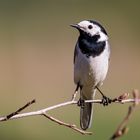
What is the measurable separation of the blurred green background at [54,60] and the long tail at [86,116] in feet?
10.6

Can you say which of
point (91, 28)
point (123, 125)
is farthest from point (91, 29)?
point (123, 125)

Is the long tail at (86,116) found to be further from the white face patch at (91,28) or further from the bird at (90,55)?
the white face patch at (91,28)

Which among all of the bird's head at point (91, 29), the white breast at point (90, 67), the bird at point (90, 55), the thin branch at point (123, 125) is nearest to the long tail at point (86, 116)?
the bird at point (90, 55)

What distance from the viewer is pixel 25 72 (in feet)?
41.8

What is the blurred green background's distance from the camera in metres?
10.5

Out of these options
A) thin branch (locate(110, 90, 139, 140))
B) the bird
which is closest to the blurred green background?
the bird

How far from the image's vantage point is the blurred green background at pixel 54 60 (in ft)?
34.3

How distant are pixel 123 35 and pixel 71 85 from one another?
272cm

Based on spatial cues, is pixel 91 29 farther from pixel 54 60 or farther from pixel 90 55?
pixel 54 60

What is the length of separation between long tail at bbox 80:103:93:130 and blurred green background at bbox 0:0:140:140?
325cm

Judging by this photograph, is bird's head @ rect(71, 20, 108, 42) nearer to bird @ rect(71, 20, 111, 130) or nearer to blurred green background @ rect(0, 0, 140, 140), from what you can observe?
bird @ rect(71, 20, 111, 130)

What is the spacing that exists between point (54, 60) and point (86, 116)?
732 centimetres

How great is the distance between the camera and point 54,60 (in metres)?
13.0

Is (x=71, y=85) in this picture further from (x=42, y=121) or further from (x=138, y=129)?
(x=138, y=129)
